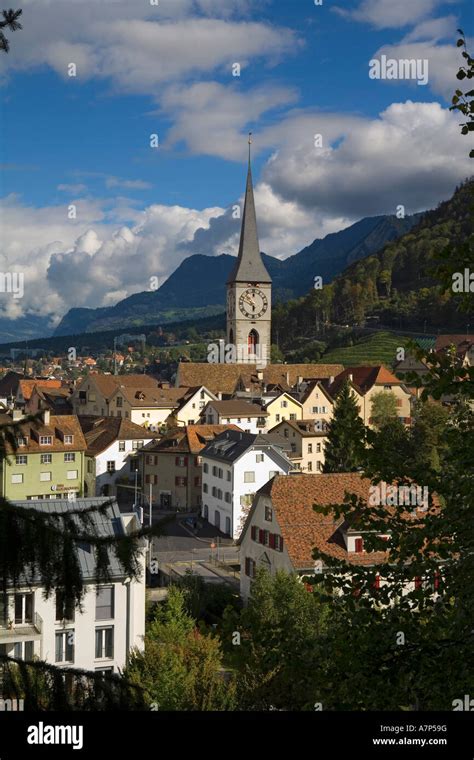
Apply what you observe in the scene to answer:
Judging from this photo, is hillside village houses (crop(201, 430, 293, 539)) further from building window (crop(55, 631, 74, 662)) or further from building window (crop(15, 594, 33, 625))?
building window (crop(15, 594, 33, 625))

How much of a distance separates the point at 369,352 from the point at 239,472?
263 ft

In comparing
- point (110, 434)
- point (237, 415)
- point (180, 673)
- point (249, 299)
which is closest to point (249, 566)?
point (180, 673)

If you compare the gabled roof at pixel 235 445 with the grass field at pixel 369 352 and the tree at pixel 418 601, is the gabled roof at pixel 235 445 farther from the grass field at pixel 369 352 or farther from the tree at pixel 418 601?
the grass field at pixel 369 352

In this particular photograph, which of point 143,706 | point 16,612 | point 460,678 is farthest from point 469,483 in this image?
point 16,612

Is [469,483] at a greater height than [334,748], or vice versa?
[469,483]

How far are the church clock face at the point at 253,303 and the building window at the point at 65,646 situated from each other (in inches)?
3685

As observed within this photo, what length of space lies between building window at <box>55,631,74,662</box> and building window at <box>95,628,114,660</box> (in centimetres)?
81

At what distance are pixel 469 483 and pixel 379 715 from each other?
255 centimetres

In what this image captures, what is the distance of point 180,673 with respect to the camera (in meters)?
19.0

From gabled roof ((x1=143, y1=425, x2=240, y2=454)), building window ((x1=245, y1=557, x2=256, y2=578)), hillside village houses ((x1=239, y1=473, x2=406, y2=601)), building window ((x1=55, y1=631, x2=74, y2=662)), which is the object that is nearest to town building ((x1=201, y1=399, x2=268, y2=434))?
gabled roof ((x1=143, y1=425, x2=240, y2=454))

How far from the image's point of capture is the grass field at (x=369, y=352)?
397 ft

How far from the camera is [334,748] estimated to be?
6289 mm

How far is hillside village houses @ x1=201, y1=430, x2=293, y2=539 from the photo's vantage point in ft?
164

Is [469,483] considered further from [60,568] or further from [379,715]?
[60,568]
